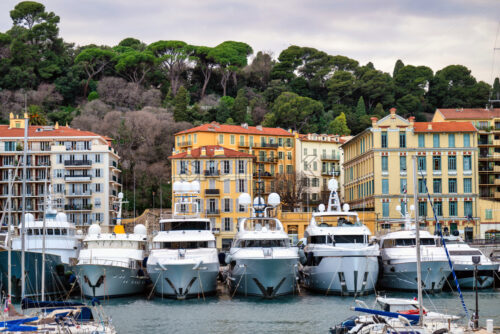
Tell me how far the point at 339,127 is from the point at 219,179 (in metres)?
32.1

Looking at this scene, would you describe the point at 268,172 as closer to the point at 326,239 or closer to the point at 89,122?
the point at 89,122

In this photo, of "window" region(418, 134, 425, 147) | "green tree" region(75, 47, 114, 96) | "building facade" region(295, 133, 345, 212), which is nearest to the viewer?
"window" region(418, 134, 425, 147)

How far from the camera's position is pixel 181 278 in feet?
159

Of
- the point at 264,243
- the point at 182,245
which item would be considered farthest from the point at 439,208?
the point at 182,245

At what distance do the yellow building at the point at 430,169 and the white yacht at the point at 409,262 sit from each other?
66.7 ft

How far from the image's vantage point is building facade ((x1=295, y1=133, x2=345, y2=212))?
9669cm

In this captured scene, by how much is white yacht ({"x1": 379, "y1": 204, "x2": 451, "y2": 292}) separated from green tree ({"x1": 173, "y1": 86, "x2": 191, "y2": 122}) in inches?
2021

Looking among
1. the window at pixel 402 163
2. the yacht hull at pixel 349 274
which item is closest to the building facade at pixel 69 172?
the window at pixel 402 163

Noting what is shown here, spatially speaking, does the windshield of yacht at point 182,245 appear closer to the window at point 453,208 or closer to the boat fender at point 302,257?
the boat fender at point 302,257

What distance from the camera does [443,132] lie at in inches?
3000

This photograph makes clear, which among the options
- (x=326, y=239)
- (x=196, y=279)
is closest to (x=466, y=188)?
(x=326, y=239)

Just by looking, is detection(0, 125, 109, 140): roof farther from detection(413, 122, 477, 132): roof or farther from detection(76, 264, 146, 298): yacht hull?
detection(76, 264, 146, 298): yacht hull

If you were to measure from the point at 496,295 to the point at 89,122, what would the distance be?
61.0 m

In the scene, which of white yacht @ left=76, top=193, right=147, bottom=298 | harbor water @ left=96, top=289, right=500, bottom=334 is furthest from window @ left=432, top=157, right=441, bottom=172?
white yacht @ left=76, top=193, right=147, bottom=298
